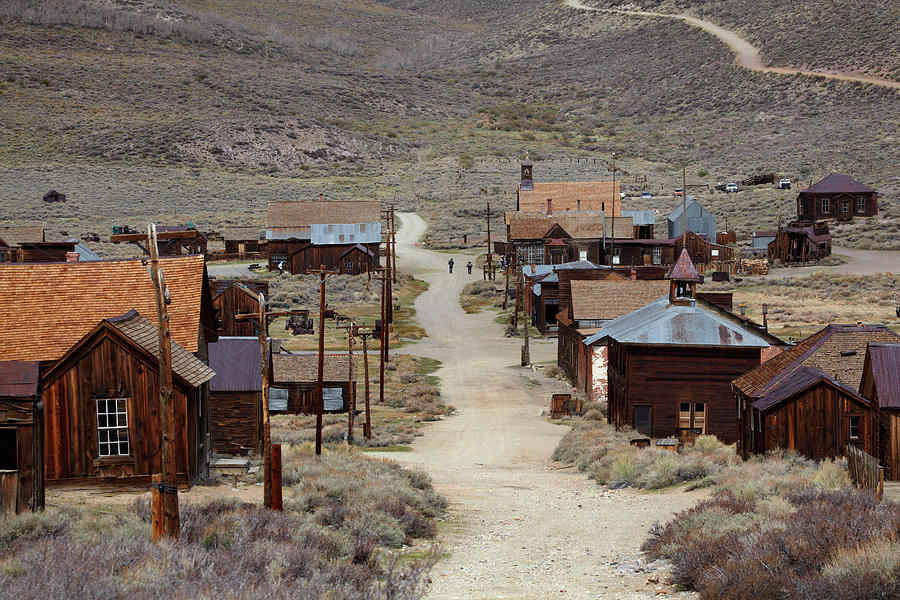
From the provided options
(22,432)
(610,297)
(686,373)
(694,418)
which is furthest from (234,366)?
(610,297)

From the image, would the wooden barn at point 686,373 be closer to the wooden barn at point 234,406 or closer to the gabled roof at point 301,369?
the wooden barn at point 234,406

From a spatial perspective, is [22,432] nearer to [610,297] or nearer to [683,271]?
[683,271]

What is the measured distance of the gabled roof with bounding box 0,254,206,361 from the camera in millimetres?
20500

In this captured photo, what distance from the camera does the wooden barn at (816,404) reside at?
22.8m

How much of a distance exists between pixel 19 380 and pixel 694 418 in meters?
21.4

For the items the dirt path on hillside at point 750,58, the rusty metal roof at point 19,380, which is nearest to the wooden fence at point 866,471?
the rusty metal roof at point 19,380

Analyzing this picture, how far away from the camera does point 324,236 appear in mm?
84438

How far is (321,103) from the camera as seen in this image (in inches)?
6663

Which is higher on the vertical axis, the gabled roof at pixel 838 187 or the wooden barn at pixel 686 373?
the gabled roof at pixel 838 187

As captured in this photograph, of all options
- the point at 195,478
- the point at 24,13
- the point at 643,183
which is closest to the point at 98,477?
the point at 195,478

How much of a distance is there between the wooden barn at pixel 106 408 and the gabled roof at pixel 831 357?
1373 cm

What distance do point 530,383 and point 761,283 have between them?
28.7m

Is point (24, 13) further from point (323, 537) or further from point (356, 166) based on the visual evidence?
point (323, 537)

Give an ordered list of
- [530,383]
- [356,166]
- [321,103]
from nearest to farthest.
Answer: [530,383] < [356,166] < [321,103]
